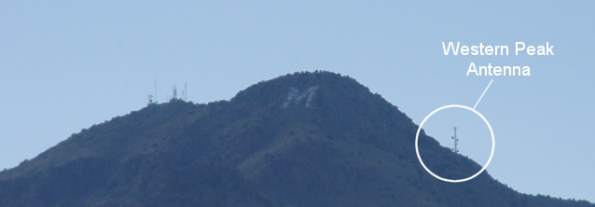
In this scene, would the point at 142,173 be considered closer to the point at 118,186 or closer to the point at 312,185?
the point at 118,186

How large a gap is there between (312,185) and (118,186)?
63.8 ft

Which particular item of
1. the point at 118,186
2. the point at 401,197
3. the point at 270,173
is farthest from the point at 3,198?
the point at 401,197

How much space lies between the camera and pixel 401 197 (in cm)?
19838

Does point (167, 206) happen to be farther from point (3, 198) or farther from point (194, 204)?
point (3, 198)

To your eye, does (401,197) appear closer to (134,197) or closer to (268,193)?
(268,193)

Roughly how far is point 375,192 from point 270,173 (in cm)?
1070

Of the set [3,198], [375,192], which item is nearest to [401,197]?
[375,192]

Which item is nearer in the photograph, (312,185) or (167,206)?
(167,206)

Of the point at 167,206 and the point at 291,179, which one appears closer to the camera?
the point at 167,206

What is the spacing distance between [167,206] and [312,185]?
1895cm

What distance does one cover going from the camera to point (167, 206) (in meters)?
186

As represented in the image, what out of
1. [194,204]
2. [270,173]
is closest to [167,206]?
[194,204]

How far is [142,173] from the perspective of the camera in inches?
7736

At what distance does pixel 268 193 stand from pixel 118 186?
15420 mm
